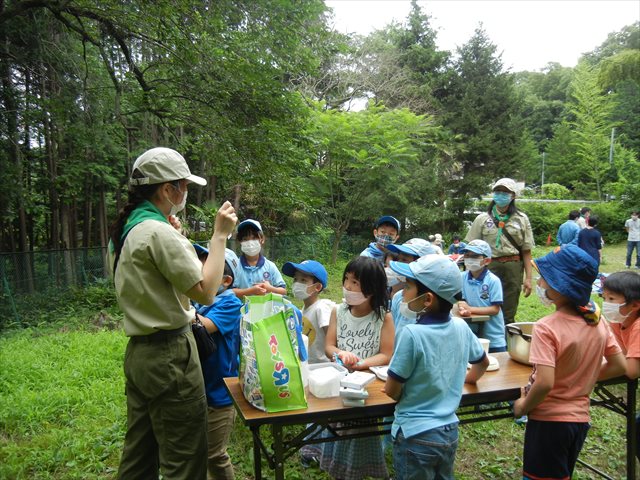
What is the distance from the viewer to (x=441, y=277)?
6.61 feet

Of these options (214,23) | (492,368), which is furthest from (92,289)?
(492,368)

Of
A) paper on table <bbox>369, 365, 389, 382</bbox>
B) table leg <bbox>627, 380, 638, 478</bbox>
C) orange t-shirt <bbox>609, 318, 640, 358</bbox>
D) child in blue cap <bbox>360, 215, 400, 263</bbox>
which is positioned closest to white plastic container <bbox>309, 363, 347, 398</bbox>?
paper on table <bbox>369, 365, 389, 382</bbox>

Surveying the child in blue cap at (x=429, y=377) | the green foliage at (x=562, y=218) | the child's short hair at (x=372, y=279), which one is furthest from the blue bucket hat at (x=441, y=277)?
the green foliage at (x=562, y=218)

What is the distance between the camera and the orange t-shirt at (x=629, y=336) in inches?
100

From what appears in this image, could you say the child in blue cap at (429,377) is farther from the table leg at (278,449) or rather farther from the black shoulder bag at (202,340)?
the black shoulder bag at (202,340)

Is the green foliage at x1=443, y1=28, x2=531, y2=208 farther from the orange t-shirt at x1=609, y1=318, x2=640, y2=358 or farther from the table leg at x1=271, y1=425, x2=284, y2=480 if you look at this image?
the table leg at x1=271, y1=425, x2=284, y2=480

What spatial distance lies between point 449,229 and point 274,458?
17852mm

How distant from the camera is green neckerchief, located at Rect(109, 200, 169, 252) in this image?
1990mm

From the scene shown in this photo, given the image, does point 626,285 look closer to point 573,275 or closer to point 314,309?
point 573,275

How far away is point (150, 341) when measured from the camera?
2.00m

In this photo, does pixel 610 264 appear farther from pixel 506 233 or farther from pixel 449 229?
pixel 506 233

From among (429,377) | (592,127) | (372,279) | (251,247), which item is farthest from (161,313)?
(592,127)

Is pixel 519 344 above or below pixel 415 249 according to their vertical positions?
below

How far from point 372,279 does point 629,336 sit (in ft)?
5.03
